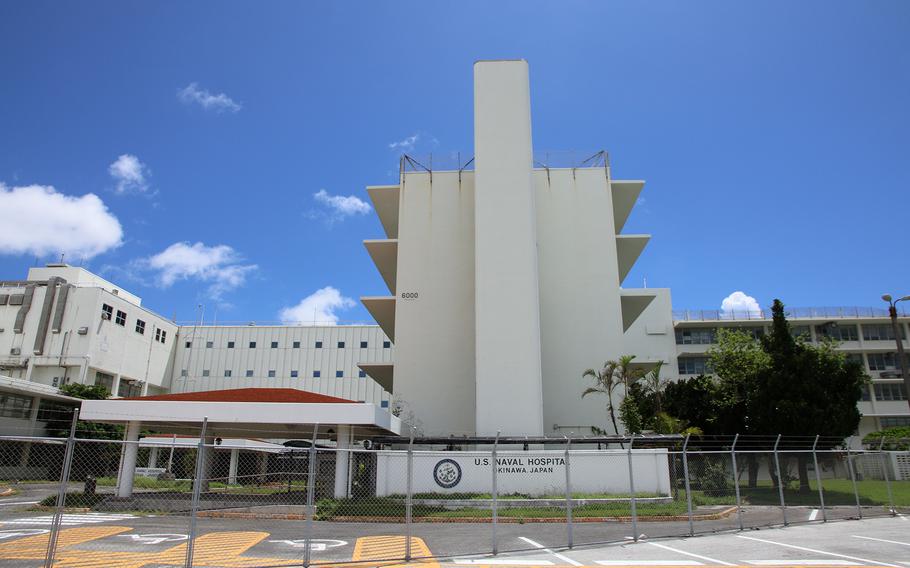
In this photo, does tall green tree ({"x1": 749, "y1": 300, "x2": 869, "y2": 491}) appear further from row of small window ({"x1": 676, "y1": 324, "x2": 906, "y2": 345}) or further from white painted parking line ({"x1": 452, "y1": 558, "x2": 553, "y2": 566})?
row of small window ({"x1": 676, "y1": 324, "x2": 906, "y2": 345})

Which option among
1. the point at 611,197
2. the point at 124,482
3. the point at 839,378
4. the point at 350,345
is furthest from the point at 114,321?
the point at 839,378

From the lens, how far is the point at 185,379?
7412 cm

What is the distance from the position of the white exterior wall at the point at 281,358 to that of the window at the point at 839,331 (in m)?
48.8

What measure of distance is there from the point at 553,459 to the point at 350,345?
168 feet

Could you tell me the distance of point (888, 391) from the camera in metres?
67.4

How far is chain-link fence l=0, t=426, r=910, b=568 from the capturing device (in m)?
13.8

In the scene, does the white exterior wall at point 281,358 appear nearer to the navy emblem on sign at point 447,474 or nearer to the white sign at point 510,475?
the white sign at point 510,475

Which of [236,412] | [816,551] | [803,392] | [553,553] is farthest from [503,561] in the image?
[803,392]

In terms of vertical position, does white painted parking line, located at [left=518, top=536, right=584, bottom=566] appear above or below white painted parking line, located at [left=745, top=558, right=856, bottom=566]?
below

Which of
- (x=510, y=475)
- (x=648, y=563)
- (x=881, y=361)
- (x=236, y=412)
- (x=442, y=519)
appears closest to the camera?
(x=648, y=563)

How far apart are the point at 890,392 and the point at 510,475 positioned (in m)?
59.8

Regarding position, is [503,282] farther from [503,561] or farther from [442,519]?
[503,561]

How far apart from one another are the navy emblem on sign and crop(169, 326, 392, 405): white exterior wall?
47.7 meters

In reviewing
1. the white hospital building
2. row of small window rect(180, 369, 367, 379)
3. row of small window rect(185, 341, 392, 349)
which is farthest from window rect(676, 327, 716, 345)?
row of small window rect(180, 369, 367, 379)
